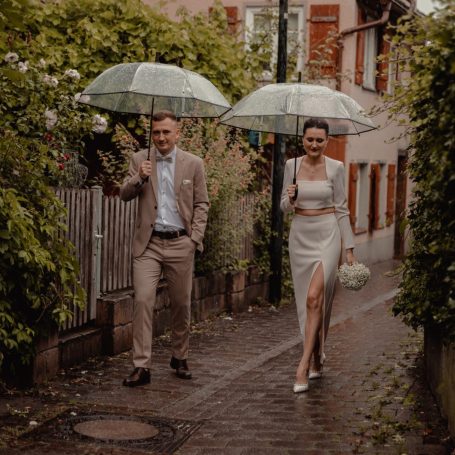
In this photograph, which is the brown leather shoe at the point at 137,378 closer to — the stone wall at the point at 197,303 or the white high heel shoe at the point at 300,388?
the white high heel shoe at the point at 300,388

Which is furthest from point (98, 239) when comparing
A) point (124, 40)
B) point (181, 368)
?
point (124, 40)

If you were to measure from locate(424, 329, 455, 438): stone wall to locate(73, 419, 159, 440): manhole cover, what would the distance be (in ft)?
6.10

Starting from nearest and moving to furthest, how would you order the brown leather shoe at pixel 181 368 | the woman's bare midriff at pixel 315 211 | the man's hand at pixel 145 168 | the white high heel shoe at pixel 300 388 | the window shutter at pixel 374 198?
the white high heel shoe at pixel 300 388 < the man's hand at pixel 145 168 < the woman's bare midriff at pixel 315 211 < the brown leather shoe at pixel 181 368 < the window shutter at pixel 374 198

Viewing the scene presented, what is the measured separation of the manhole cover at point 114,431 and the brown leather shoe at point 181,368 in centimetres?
146

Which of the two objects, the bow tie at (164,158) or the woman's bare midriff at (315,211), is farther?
the bow tie at (164,158)

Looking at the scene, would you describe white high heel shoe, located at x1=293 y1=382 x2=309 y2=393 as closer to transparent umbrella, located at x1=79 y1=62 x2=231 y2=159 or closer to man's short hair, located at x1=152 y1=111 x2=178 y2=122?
man's short hair, located at x1=152 y1=111 x2=178 y2=122

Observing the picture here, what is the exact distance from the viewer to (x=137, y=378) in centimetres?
827

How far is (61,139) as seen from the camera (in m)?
11.0

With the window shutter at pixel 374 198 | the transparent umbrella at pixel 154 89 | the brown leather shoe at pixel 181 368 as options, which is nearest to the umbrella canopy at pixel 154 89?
the transparent umbrella at pixel 154 89

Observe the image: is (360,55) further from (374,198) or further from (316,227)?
(316,227)

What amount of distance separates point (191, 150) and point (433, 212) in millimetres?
→ 6787

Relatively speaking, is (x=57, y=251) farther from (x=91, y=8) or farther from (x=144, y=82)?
(x=91, y=8)

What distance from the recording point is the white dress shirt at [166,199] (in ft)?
28.0

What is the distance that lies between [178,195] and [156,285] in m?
0.75
